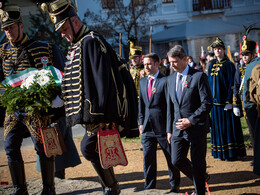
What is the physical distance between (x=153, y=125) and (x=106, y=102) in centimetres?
177

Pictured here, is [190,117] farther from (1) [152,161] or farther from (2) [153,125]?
(1) [152,161]

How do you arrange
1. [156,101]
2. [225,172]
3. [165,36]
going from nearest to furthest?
[156,101] < [225,172] < [165,36]

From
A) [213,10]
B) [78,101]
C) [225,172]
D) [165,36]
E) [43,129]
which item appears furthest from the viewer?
[213,10]

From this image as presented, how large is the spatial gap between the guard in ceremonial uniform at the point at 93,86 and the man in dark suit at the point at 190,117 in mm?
780

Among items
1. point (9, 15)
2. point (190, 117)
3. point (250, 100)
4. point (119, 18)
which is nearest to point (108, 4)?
point (119, 18)

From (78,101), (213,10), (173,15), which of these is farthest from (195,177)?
(213,10)

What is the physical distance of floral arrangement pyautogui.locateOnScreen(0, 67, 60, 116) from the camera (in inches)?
149

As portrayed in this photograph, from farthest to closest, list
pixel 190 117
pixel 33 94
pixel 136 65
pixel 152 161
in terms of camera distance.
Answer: pixel 136 65
pixel 152 161
pixel 190 117
pixel 33 94

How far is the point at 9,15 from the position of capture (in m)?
4.47

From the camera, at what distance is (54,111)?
13.7 feet

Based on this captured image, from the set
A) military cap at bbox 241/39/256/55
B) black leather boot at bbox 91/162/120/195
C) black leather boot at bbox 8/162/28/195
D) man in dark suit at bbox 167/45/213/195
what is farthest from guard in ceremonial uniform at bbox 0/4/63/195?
military cap at bbox 241/39/256/55

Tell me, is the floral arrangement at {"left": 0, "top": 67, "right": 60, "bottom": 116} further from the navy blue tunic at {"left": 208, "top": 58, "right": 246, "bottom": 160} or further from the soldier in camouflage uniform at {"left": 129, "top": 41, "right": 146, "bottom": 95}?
the soldier in camouflage uniform at {"left": 129, "top": 41, "right": 146, "bottom": 95}

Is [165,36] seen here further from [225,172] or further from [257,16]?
[225,172]

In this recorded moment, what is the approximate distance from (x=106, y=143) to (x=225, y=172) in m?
3.24
